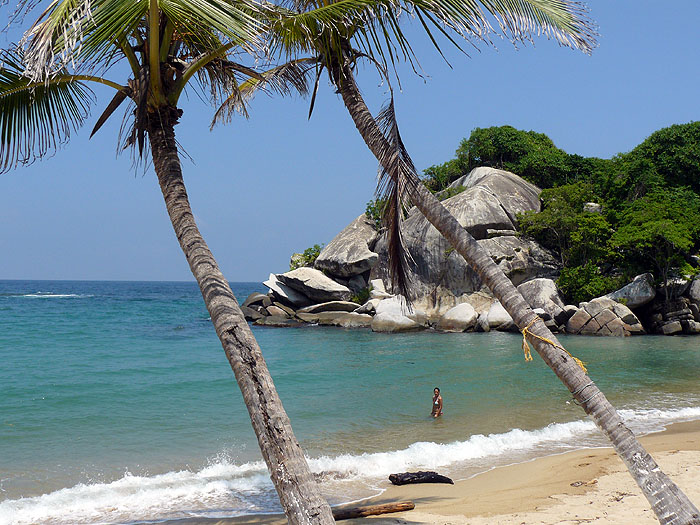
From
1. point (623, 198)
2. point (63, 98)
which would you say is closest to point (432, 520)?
point (63, 98)

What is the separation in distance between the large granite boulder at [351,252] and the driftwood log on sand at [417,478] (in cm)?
2542

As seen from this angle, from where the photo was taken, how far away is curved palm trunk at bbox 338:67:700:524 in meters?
4.16

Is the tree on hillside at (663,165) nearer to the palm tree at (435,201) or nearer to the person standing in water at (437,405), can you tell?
the person standing in water at (437,405)

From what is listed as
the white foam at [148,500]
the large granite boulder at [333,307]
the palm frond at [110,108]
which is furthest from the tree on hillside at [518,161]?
the palm frond at [110,108]

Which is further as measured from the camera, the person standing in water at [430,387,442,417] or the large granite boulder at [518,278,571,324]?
the large granite boulder at [518,278,571,324]

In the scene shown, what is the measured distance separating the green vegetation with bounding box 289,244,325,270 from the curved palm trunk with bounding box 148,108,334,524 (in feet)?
108

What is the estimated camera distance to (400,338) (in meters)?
26.3

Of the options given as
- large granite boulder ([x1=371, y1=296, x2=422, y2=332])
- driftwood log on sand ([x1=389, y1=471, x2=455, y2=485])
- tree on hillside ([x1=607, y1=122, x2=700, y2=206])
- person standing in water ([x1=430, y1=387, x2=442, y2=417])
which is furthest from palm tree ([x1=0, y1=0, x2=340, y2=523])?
tree on hillside ([x1=607, y1=122, x2=700, y2=206])

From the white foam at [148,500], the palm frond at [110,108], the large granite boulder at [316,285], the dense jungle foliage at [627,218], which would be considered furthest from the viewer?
the large granite boulder at [316,285]

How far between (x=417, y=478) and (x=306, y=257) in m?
31.5

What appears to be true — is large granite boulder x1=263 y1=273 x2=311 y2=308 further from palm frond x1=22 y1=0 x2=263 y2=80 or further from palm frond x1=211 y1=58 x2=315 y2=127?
palm frond x1=22 y1=0 x2=263 y2=80

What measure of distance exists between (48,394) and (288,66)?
12.1 meters

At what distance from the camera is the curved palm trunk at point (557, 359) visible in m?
4.16

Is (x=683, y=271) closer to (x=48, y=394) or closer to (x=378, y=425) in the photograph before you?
(x=378, y=425)
